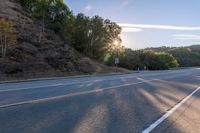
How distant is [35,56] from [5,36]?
17.3 ft

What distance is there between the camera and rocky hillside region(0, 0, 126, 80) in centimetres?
3917

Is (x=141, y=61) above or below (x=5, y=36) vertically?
below

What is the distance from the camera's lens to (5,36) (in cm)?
4397

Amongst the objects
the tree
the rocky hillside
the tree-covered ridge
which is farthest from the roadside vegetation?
the tree

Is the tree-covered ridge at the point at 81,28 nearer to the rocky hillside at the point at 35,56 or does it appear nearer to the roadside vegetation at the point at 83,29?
the roadside vegetation at the point at 83,29

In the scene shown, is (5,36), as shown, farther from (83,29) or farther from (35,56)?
(83,29)

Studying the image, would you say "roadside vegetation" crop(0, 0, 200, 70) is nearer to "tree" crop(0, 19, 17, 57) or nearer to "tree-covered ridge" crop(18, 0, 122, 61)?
"tree-covered ridge" crop(18, 0, 122, 61)

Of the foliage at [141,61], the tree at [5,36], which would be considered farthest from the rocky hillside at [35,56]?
the foliage at [141,61]

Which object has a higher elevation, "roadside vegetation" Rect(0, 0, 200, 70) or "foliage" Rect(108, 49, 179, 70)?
"roadside vegetation" Rect(0, 0, 200, 70)

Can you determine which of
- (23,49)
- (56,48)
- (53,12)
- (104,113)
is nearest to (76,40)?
(53,12)

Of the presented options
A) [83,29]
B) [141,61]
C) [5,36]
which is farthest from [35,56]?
[141,61]

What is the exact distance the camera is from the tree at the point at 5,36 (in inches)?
1693

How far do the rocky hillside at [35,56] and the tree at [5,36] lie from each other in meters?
0.94

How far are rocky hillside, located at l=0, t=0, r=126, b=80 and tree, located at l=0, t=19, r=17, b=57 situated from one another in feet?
3.08
